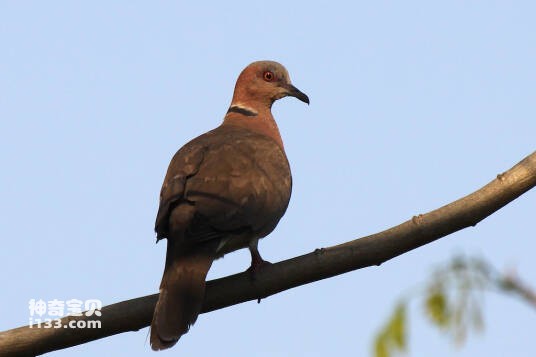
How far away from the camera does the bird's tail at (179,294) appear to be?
366 cm

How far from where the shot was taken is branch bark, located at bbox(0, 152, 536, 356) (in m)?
3.25

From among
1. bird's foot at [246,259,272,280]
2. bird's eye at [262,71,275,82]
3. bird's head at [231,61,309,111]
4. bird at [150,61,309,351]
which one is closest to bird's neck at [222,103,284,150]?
bird's head at [231,61,309,111]

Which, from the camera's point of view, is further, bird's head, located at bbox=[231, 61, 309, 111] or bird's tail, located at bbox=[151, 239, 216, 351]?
bird's head, located at bbox=[231, 61, 309, 111]

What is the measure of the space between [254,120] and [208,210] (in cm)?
203

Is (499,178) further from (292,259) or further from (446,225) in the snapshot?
(292,259)

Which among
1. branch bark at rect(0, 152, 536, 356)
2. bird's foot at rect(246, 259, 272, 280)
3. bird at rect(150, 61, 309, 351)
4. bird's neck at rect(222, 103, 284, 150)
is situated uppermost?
bird's neck at rect(222, 103, 284, 150)

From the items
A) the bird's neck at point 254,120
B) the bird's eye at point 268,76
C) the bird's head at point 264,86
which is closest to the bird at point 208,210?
the bird's neck at point 254,120

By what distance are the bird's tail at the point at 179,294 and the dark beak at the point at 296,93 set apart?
2.53 m

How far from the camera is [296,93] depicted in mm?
6363

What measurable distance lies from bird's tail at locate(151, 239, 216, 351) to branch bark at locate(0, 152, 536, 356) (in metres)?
0.08

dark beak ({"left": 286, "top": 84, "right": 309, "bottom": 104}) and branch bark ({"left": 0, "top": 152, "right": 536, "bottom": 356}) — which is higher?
dark beak ({"left": 286, "top": 84, "right": 309, "bottom": 104})

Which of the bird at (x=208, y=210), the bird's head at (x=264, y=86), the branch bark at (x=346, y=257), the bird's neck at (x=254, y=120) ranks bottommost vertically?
the branch bark at (x=346, y=257)

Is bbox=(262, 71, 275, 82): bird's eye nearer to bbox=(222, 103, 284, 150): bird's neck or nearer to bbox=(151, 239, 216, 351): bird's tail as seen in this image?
bbox=(222, 103, 284, 150): bird's neck

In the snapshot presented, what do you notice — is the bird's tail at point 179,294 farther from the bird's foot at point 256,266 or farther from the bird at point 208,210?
the bird's foot at point 256,266
